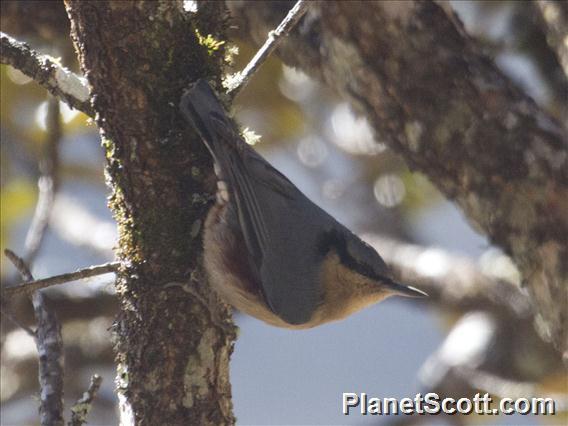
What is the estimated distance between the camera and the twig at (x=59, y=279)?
219cm

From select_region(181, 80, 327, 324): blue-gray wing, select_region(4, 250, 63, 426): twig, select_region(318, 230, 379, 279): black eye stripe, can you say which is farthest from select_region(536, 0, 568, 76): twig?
select_region(4, 250, 63, 426): twig

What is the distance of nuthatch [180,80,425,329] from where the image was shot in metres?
2.33

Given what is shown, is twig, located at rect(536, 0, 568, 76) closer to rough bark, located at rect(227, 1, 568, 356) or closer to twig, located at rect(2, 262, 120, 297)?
rough bark, located at rect(227, 1, 568, 356)

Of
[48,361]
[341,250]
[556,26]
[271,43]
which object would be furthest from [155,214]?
[556,26]

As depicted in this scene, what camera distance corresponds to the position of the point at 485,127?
128 inches

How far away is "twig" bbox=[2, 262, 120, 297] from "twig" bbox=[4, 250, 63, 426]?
78 millimetres

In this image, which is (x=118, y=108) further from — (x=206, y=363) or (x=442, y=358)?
(x=442, y=358)

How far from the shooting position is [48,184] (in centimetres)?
345

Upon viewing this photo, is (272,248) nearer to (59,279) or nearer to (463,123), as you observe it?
(59,279)

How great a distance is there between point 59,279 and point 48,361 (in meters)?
0.18

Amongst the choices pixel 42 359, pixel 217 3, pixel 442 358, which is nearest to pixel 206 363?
pixel 42 359

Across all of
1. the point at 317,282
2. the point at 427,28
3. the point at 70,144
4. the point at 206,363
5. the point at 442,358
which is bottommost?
the point at 206,363

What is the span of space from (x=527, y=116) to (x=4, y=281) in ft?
8.46

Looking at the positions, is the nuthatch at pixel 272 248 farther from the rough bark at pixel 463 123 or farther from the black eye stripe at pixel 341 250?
the rough bark at pixel 463 123
